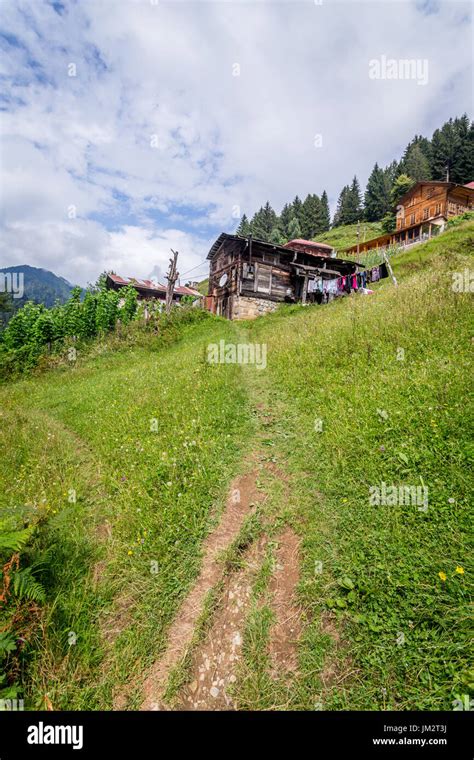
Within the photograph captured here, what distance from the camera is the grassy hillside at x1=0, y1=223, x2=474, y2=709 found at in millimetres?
2850

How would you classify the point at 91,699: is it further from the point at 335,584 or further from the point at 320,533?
the point at 320,533

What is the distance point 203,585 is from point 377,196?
11463 cm

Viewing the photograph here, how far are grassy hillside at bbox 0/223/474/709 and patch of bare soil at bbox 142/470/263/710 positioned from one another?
10 centimetres

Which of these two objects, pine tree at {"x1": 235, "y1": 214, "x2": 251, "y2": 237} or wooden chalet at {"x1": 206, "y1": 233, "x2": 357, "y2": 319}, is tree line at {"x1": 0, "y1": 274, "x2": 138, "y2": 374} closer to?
wooden chalet at {"x1": 206, "y1": 233, "x2": 357, "y2": 319}

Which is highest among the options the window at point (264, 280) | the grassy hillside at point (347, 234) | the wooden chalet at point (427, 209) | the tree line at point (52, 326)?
the grassy hillside at point (347, 234)

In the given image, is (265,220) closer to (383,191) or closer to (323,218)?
(323,218)

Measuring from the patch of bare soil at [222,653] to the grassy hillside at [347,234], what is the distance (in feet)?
268

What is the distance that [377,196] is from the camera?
92500mm

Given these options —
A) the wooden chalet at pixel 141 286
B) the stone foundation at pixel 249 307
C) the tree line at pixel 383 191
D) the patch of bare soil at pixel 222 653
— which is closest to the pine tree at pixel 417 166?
the tree line at pixel 383 191

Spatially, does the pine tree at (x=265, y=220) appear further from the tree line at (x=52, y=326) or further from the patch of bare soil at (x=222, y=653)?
the patch of bare soil at (x=222, y=653)

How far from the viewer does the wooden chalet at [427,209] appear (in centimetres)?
5019

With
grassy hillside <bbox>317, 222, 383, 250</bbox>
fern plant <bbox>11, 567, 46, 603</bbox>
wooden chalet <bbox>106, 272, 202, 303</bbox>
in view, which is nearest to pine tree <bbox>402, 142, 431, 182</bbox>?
grassy hillside <bbox>317, 222, 383, 250</bbox>

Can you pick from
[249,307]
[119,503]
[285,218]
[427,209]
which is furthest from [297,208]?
[119,503]

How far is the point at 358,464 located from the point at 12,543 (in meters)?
4.71
